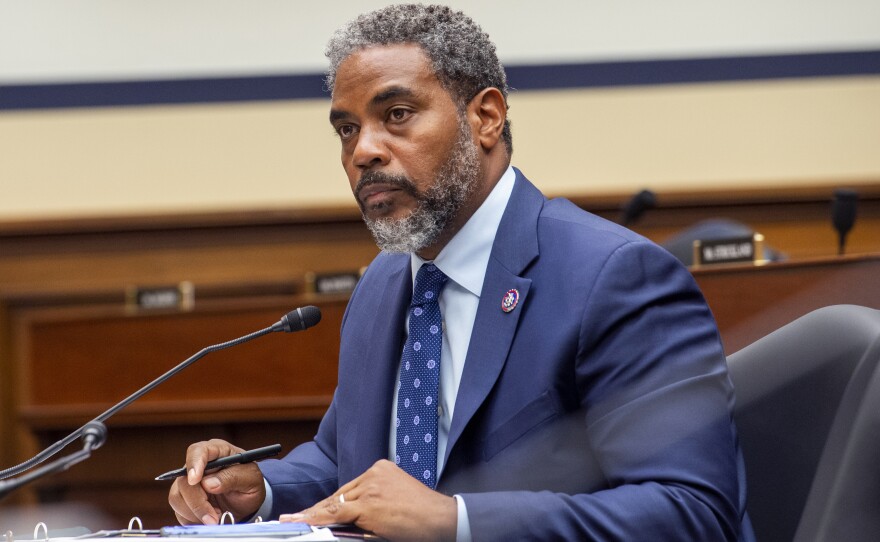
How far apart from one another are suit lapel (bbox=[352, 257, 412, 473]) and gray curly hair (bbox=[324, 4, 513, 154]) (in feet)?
1.06

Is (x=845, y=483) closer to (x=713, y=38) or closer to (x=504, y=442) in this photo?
(x=504, y=442)

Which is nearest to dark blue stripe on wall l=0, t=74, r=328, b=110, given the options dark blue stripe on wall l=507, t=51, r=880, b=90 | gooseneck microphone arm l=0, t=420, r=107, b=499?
dark blue stripe on wall l=507, t=51, r=880, b=90

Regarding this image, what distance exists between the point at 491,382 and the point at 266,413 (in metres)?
2.23

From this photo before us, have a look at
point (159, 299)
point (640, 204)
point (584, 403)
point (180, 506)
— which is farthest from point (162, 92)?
point (584, 403)

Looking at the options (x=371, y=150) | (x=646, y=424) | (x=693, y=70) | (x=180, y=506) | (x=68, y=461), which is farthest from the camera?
(x=693, y=70)

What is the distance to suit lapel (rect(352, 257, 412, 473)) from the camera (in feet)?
5.40

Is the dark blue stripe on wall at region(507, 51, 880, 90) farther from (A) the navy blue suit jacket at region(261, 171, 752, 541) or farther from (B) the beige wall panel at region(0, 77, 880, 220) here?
(A) the navy blue suit jacket at region(261, 171, 752, 541)

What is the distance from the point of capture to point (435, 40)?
5.55ft

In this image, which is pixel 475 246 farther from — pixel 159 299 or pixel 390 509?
pixel 159 299

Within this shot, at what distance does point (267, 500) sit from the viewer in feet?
5.31

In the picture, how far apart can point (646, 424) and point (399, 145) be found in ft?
Answer: 1.91

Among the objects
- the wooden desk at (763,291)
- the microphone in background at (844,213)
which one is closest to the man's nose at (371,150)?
the wooden desk at (763,291)

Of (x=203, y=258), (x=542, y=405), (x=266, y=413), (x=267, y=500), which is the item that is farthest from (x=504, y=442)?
(x=203, y=258)

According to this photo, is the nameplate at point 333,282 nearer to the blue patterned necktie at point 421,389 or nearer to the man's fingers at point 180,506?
the blue patterned necktie at point 421,389
